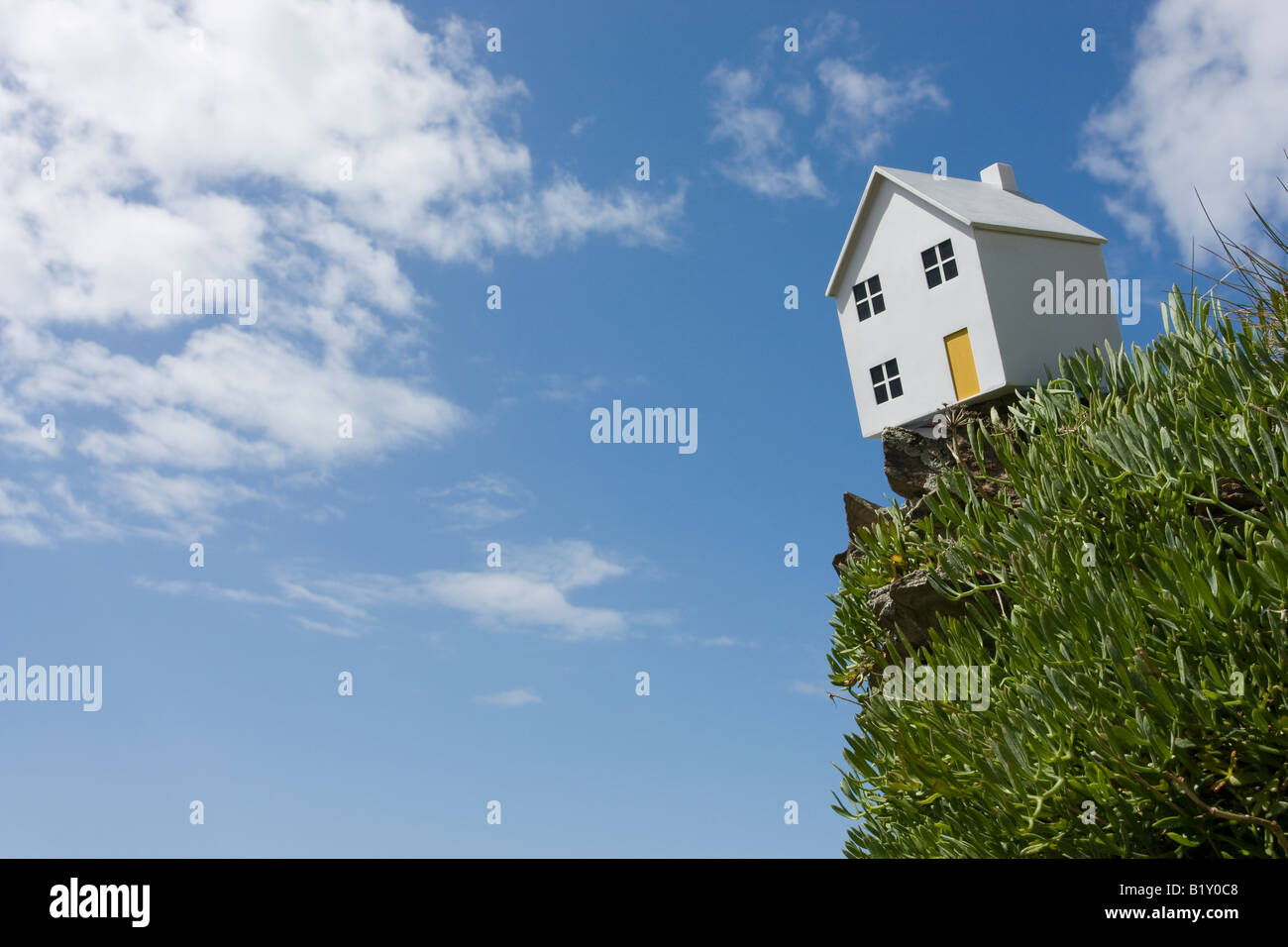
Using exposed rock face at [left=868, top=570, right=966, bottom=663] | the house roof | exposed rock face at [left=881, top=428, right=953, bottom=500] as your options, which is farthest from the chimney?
exposed rock face at [left=868, top=570, right=966, bottom=663]

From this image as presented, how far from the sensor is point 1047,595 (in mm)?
8062

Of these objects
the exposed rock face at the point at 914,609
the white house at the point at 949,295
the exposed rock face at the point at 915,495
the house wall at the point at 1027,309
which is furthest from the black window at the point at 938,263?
the exposed rock face at the point at 914,609

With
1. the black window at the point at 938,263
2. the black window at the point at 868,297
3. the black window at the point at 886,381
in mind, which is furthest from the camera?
the black window at the point at 868,297

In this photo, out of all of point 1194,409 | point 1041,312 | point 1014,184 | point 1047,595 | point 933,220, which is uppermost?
point 1014,184

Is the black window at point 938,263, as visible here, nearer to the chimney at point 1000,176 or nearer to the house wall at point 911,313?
the house wall at point 911,313

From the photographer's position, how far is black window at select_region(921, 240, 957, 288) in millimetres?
14008

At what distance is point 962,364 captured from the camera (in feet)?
44.8

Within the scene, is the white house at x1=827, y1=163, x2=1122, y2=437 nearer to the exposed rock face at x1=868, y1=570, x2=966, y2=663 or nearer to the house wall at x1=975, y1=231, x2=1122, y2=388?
the house wall at x1=975, y1=231, x2=1122, y2=388

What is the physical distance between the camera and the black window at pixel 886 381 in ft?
47.8

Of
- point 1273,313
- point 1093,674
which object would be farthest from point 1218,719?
point 1273,313

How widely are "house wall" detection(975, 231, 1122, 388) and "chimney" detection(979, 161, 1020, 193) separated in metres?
3.33

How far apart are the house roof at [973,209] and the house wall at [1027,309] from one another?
162 mm
